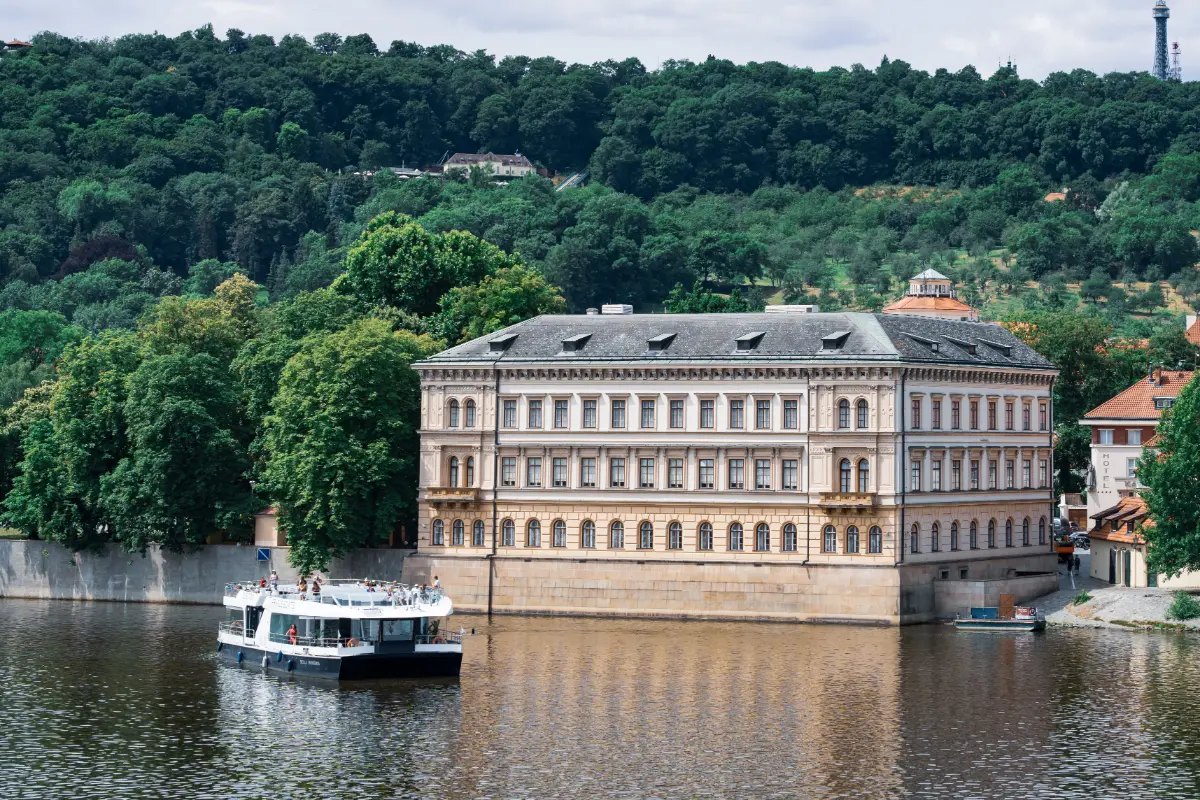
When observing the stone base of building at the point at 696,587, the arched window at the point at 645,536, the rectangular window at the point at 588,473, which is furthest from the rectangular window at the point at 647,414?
the stone base of building at the point at 696,587

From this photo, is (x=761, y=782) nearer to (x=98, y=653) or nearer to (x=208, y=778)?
(x=208, y=778)

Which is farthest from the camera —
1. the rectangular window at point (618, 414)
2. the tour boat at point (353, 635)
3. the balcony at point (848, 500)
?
the rectangular window at point (618, 414)

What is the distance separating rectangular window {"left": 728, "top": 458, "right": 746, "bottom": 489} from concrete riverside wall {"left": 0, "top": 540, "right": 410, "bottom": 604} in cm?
1732

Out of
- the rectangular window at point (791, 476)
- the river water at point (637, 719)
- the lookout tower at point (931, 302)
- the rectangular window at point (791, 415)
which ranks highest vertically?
the lookout tower at point (931, 302)

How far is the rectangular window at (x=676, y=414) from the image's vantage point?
104 m

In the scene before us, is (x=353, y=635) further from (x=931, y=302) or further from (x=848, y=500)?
(x=931, y=302)

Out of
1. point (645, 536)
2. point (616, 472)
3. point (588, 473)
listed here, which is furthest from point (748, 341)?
point (645, 536)

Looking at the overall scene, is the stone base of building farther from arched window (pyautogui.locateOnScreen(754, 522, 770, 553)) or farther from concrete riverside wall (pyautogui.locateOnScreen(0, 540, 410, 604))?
concrete riverside wall (pyautogui.locateOnScreen(0, 540, 410, 604))

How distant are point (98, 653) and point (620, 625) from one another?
2359 centimetres

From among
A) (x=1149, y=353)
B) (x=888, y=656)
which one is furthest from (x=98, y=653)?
(x=1149, y=353)

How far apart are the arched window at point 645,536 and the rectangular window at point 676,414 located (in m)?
4.77

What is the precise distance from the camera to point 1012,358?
111750 mm

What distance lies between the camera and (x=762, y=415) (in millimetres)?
103250

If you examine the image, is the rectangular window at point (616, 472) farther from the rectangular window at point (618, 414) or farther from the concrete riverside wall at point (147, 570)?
the concrete riverside wall at point (147, 570)
